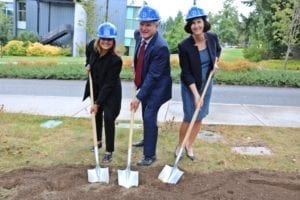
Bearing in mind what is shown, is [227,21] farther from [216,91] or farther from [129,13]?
[216,91]

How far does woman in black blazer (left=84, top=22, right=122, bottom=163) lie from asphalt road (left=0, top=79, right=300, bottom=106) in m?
5.72

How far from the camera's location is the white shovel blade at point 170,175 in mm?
4504

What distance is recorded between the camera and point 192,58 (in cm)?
495

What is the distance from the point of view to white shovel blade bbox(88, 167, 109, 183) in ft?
14.6

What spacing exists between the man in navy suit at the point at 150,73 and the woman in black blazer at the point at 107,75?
27cm

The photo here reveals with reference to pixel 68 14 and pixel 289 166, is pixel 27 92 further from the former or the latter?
pixel 68 14

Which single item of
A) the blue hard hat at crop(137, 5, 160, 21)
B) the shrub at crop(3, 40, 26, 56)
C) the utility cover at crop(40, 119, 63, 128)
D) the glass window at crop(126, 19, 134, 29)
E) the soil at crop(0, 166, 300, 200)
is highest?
the glass window at crop(126, 19, 134, 29)

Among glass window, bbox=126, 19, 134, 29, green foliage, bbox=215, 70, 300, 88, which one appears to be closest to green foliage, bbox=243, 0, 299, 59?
green foliage, bbox=215, 70, 300, 88

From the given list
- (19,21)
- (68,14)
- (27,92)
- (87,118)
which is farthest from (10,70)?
(19,21)

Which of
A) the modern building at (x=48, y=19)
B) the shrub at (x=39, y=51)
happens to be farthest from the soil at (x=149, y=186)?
the modern building at (x=48, y=19)

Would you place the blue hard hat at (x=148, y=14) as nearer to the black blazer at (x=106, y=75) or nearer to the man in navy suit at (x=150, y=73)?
the man in navy suit at (x=150, y=73)

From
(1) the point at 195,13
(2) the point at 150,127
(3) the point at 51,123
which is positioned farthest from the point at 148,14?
(3) the point at 51,123

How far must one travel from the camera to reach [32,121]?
23.9 feet

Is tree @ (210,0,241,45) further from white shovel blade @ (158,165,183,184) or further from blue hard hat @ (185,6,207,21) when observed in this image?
white shovel blade @ (158,165,183,184)
